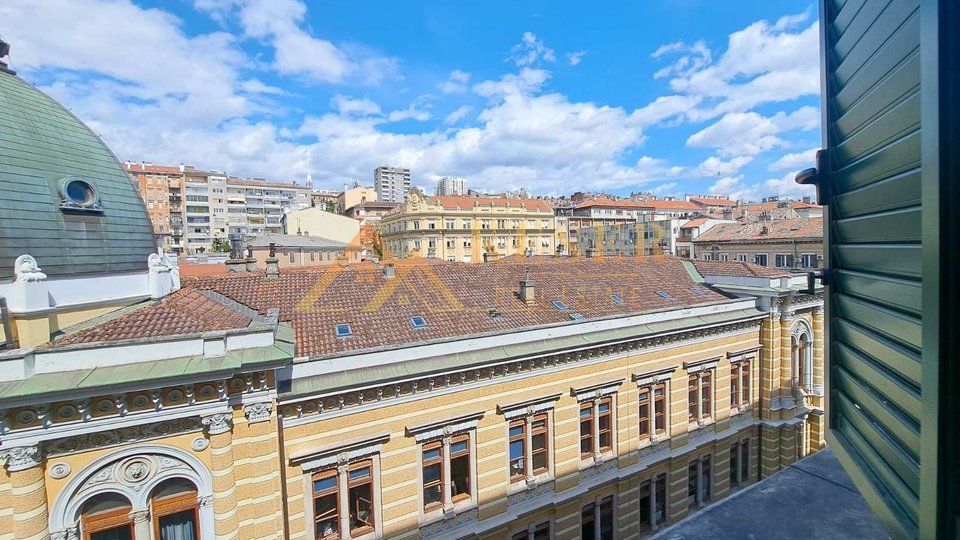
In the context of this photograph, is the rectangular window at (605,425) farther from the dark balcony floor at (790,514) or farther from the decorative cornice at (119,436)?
the decorative cornice at (119,436)

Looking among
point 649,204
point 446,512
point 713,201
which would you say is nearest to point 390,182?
point 649,204

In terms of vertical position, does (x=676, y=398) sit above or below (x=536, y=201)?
below

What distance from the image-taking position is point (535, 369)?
14750mm

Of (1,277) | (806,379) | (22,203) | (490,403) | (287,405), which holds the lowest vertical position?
(806,379)

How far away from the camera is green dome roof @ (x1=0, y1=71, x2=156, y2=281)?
32.5ft

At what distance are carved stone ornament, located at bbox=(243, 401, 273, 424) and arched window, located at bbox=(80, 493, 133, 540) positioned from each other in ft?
8.71

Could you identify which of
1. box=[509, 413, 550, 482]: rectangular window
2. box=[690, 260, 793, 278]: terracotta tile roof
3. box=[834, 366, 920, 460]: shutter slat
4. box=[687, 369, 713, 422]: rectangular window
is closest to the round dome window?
box=[509, 413, 550, 482]: rectangular window

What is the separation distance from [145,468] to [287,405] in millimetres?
2907

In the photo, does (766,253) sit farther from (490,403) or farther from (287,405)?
(287,405)

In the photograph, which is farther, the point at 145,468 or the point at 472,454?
the point at 472,454

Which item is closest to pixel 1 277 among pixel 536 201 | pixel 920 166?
pixel 920 166

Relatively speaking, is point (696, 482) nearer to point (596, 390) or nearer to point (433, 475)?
point (596, 390)

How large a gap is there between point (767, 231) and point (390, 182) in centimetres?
13788

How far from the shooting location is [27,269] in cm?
944
